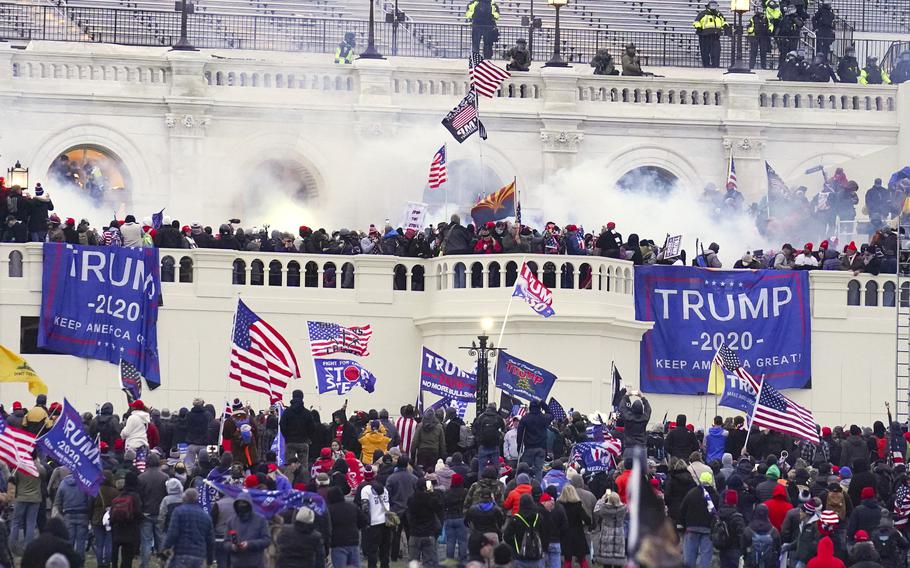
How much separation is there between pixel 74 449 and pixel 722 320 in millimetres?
19561

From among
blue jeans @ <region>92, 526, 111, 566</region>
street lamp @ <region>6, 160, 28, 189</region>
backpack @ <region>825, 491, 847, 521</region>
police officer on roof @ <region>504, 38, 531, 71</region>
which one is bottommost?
blue jeans @ <region>92, 526, 111, 566</region>

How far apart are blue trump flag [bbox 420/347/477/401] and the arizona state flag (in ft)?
26.8

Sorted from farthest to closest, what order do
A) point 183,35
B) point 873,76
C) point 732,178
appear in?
point 873,76
point 732,178
point 183,35

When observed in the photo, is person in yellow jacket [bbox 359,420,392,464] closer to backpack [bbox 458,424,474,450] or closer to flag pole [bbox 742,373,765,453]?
backpack [bbox 458,424,474,450]

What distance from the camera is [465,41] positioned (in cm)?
6181

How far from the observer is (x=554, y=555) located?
113 ft

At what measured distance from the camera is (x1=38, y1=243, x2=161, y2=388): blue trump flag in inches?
1913

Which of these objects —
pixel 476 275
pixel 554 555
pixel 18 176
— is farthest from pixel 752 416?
pixel 18 176

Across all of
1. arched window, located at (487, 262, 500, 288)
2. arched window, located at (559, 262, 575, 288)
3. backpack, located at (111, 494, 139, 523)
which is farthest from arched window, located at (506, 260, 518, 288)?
backpack, located at (111, 494, 139, 523)

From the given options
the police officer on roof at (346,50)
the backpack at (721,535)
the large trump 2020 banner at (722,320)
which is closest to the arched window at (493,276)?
the large trump 2020 banner at (722,320)

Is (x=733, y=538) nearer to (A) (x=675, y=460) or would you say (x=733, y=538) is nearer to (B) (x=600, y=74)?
(A) (x=675, y=460)

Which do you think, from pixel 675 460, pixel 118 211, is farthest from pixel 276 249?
pixel 675 460

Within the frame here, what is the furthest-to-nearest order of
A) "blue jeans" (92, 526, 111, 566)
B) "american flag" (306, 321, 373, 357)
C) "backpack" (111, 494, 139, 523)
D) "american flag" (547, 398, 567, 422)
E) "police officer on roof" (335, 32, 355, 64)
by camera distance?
"police officer on roof" (335, 32, 355, 64), "american flag" (306, 321, 373, 357), "american flag" (547, 398, 567, 422), "blue jeans" (92, 526, 111, 566), "backpack" (111, 494, 139, 523)

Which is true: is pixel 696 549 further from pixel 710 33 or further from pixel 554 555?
pixel 710 33
